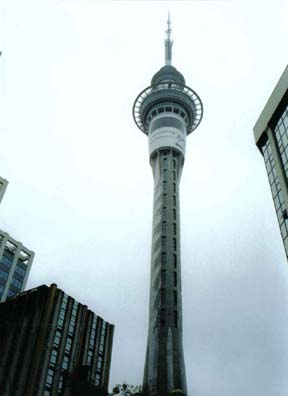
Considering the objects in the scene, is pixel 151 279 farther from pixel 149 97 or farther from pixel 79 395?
pixel 149 97

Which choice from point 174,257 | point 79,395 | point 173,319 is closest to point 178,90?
point 174,257

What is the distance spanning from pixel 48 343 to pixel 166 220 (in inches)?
1480

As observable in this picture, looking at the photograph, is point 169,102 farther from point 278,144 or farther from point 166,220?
point 278,144

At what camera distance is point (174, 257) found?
91.9 metres

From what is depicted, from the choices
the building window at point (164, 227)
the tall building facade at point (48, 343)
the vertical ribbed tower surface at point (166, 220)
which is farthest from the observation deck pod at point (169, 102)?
the tall building facade at point (48, 343)

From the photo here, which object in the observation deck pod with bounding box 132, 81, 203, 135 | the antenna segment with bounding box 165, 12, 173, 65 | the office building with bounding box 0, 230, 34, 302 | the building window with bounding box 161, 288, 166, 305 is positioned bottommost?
the building window with bounding box 161, 288, 166, 305

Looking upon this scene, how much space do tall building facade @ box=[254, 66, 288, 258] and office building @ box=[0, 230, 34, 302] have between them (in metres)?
72.8

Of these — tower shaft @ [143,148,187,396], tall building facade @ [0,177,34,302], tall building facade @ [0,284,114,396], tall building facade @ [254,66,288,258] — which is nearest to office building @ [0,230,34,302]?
tall building facade @ [0,177,34,302]

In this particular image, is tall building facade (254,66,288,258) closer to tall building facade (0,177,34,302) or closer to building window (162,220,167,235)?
building window (162,220,167,235)

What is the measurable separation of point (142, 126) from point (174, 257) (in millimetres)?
53474

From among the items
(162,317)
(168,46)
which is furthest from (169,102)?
(162,317)

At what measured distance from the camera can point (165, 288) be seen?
87.1 meters

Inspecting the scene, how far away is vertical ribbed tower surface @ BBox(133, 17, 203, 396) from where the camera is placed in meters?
76.1

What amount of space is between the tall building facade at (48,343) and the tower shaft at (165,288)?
30.2 feet
